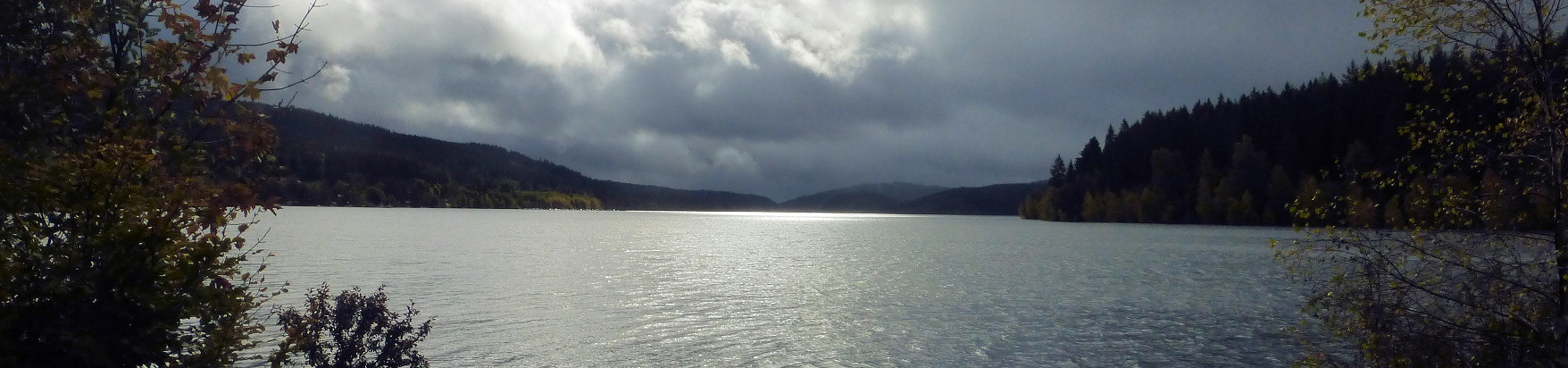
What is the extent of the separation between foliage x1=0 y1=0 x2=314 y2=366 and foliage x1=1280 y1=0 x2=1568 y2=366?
42.3 ft

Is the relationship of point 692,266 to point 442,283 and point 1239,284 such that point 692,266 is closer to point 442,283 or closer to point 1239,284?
point 442,283

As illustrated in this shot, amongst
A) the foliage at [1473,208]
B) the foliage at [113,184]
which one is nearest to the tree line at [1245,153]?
the foliage at [1473,208]

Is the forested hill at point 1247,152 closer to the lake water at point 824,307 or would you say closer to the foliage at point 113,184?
the lake water at point 824,307

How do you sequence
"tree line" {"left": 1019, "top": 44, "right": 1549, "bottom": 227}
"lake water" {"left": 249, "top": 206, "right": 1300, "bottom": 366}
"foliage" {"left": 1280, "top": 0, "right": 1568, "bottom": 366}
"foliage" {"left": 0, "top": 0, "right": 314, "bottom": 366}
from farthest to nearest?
"tree line" {"left": 1019, "top": 44, "right": 1549, "bottom": 227}, "lake water" {"left": 249, "top": 206, "right": 1300, "bottom": 366}, "foliage" {"left": 1280, "top": 0, "right": 1568, "bottom": 366}, "foliage" {"left": 0, "top": 0, "right": 314, "bottom": 366}

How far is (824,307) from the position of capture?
31906 mm

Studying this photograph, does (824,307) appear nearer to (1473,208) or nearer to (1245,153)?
(1473,208)

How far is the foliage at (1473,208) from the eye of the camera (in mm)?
9742

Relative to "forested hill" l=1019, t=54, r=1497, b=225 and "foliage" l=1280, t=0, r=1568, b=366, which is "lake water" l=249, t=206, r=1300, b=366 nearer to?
"foliage" l=1280, t=0, r=1568, b=366

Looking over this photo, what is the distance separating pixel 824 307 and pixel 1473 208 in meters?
22.6

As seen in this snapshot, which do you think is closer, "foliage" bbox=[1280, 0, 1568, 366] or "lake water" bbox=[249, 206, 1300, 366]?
"foliage" bbox=[1280, 0, 1568, 366]

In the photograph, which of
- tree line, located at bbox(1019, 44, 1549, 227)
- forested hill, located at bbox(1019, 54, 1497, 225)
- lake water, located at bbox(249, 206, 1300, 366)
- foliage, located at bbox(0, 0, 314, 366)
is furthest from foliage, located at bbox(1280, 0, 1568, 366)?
forested hill, located at bbox(1019, 54, 1497, 225)

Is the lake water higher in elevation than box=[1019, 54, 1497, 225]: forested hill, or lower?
lower

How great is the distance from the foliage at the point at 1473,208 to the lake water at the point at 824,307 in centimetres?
952

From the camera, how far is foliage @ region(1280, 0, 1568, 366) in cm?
974
